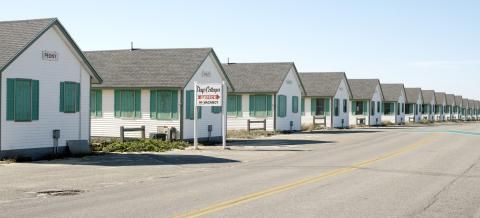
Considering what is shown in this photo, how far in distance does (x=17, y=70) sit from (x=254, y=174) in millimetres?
9852

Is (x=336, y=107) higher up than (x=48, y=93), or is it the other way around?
(x=336, y=107)

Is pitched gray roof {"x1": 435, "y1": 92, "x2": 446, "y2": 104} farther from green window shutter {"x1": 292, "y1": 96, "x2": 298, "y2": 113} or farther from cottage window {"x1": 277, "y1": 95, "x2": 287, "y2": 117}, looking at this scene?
cottage window {"x1": 277, "y1": 95, "x2": 287, "y2": 117}

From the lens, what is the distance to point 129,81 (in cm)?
3522

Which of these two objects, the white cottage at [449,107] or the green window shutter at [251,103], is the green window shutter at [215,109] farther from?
the white cottage at [449,107]

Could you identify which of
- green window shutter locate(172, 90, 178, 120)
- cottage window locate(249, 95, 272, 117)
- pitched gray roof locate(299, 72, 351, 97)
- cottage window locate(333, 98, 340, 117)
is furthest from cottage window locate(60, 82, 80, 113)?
cottage window locate(333, 98, 340, 117)

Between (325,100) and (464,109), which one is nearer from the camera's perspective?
(325,100)

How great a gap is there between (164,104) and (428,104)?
7284 centimetres

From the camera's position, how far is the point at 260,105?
155 feet

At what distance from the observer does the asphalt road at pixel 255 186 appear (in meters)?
11.7

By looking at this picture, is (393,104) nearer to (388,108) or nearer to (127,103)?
(388,108)

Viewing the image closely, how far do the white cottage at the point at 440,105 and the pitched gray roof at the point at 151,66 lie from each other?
251 ft

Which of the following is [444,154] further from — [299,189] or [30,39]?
[30,39]

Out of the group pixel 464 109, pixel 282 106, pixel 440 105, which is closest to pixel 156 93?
pixel 282 106

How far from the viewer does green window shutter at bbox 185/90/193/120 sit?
34125 mm
